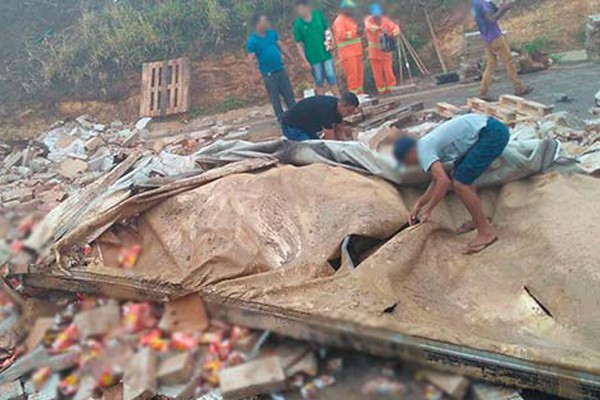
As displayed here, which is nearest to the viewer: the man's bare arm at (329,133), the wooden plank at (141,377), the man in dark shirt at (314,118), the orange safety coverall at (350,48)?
the wooden plank at (141,377)

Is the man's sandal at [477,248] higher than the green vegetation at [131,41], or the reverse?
the green vegetation at [131,41]

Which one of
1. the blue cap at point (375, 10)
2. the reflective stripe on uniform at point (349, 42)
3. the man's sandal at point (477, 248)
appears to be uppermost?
the blue cap at point (375, 10)

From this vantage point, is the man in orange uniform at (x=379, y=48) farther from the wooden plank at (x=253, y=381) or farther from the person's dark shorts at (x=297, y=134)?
the wooden plank at (x=253, y=381)

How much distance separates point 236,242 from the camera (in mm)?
4137

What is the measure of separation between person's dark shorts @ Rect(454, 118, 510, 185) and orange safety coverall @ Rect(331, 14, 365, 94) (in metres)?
5.63

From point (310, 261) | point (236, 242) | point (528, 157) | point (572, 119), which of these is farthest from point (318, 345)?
point (572, 119)

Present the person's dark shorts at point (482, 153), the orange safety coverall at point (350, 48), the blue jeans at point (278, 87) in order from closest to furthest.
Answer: the person's dark shorts at point (482, 153), the blue jeans at point (278, 87), the orange safety coverall at point (350, 48)

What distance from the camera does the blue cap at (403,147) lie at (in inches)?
175

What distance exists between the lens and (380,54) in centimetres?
984

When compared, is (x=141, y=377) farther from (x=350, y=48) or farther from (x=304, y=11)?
(x=350, y=48)

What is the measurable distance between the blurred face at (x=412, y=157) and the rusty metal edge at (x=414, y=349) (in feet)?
4.97

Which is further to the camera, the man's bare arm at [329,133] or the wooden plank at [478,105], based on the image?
the wooden plank at [478,105]

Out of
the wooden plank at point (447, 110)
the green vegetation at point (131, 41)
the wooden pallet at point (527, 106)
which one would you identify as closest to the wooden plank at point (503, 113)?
the wooden pallet at point (527, 106)

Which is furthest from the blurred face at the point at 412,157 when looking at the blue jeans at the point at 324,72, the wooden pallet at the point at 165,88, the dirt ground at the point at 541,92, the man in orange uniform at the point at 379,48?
the wooden pallet at the point at 165,88
